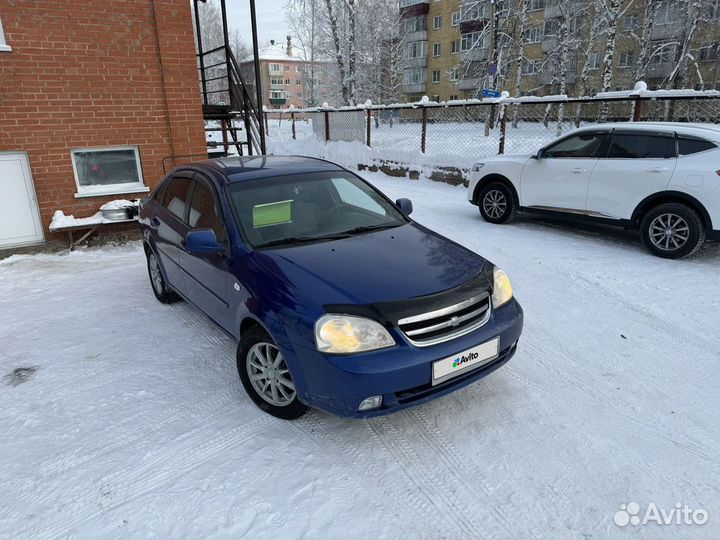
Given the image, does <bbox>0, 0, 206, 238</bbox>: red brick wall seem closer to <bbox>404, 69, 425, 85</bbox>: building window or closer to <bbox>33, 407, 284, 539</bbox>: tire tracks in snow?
<bbox>33, 407, 284, 539</bbox>: tire tracks in snow

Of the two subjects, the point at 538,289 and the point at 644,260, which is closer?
the point at 538,289

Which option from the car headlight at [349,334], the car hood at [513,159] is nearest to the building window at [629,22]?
the car hood at [513,159]

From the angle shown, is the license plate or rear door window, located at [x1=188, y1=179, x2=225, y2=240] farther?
rear door window, located at [x1=188, y1=179, x2=225, y2=240]

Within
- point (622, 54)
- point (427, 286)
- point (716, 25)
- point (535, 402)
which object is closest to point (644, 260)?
point (535, 402)

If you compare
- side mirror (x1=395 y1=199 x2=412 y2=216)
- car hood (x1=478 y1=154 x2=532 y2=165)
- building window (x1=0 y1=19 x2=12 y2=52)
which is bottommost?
side mirror (x1=395 y1=199 x2=412 y2=216)

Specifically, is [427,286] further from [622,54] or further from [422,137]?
[622,54]

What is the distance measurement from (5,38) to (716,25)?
2929 centimetres

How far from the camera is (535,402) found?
320 centimetres

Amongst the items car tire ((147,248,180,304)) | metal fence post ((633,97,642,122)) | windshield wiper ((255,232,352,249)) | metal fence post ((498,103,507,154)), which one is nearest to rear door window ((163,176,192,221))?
car tire ((147,248,180,304))

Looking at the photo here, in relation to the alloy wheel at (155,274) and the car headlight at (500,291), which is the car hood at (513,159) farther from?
the alloy wheel at (155,274)

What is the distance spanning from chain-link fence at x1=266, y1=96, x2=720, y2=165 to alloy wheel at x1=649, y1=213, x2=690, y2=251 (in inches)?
141

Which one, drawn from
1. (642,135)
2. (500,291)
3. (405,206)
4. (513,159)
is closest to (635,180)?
(642,135)

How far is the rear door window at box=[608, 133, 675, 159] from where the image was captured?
604 centimetres

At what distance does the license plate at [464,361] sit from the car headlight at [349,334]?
0.33m
